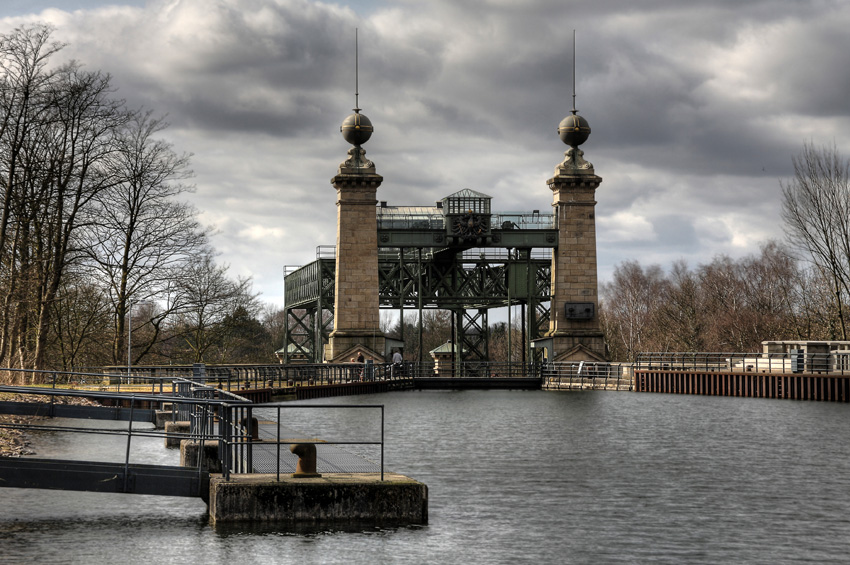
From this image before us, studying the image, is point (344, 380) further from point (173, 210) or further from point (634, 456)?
point (634, 456)

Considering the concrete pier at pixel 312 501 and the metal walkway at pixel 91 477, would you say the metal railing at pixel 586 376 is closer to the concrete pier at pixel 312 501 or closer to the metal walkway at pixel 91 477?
the metal walkway at pixel 91 477

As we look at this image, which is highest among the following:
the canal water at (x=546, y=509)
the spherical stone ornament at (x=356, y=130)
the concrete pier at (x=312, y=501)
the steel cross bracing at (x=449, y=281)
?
the spherical stone ornament at (x=356, y=130)

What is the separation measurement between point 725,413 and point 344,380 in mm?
23687

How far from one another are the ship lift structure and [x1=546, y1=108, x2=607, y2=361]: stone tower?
4.01ft

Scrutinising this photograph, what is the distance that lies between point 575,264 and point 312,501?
5916 cm

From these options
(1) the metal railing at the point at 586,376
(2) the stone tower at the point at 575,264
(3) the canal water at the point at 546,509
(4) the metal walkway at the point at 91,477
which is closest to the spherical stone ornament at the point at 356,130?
(2) the stone tower at the point at 575,264

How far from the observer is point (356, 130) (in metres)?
73.2

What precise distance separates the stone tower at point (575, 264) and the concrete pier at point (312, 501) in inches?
2253

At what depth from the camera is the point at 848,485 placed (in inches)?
930

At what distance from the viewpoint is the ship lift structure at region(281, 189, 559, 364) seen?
71.6m

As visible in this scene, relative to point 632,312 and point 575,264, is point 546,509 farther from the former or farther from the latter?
point 632,312

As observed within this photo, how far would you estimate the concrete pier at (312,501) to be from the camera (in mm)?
15977

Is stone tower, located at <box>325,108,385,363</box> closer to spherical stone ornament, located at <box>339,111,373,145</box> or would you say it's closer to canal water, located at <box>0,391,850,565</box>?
spherical stone ornament, located at <box>339,111,373,145</box>

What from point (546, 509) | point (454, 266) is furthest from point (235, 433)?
point (454, 266)
